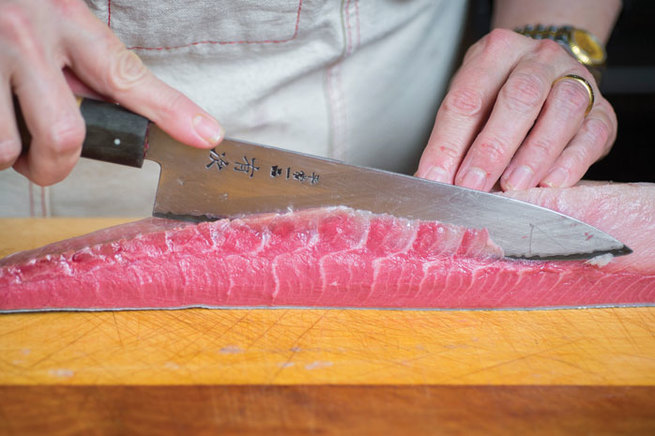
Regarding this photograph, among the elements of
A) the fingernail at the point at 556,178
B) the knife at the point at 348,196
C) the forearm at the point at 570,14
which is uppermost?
the forearm at the point at 570,14

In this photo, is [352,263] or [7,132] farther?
[352,263]

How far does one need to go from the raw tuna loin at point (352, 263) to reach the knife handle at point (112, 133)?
29 cm

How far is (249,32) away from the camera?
212 centimetres

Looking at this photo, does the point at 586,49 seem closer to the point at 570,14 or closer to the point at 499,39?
the point at 570,14

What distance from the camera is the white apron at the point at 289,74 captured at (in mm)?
2066

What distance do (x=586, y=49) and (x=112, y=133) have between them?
6.26ft

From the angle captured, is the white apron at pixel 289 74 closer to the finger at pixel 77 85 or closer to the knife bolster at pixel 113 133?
the finger at pixel 77 85

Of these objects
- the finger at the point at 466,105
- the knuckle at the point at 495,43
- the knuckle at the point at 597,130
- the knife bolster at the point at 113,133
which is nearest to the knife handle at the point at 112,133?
the knife bolster at the point at 113,133

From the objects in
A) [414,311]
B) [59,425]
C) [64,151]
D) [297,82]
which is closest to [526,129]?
[414,311]

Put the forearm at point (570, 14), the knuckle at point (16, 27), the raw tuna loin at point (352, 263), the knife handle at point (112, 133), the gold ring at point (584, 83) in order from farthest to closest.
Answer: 1. the forearm at point (570, 14)
2. the gold ring at point (584, 83)
3. the raw tuna loin at point (352, 263)
4. the knife handle at point (112, 133)
5. the knuckle at point (16, 27)

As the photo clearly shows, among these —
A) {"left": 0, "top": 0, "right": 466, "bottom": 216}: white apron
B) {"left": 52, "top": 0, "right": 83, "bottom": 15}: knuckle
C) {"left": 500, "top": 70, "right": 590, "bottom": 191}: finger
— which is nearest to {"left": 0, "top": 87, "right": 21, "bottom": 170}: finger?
{"left": 52, "top": 0, "right": 83, "bottom": 15}: knuckle

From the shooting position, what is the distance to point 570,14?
8.14ft

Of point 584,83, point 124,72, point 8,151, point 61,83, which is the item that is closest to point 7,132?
point 8,151

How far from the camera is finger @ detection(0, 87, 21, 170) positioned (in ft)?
4.60
